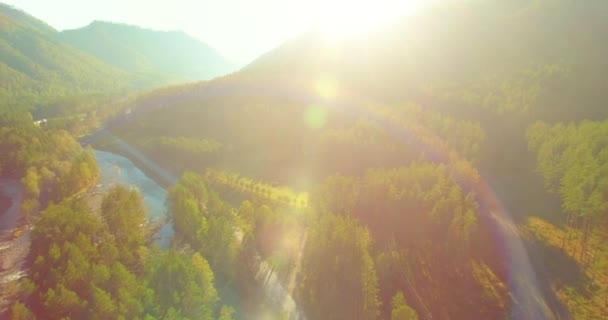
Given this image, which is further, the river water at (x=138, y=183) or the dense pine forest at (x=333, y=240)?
the river water at (x=138, y=183)

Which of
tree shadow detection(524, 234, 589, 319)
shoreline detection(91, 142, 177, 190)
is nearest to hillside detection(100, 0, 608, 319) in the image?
tree shadow detection(524, 234, 589, 319)

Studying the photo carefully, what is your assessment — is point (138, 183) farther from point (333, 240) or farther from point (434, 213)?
point (434, 213)

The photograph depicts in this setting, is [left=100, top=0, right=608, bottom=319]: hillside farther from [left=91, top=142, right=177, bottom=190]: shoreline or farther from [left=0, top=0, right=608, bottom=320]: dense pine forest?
[left=91, top=142, right=177, bottom=190]: shoreline

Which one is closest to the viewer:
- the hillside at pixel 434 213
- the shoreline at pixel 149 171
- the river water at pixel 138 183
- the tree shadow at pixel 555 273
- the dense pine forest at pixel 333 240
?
the dense pine forest at pixel 333 240

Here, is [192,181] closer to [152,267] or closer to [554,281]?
[152,267]

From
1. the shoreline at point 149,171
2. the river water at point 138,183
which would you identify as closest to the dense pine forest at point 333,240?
the river water at point 138,183

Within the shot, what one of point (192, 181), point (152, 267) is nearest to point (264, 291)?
point (152, 267)

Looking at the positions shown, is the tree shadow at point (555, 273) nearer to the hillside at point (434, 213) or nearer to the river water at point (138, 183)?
the hillside at point (434, 213)

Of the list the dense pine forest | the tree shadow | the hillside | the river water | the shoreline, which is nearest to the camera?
the dense pine forest
